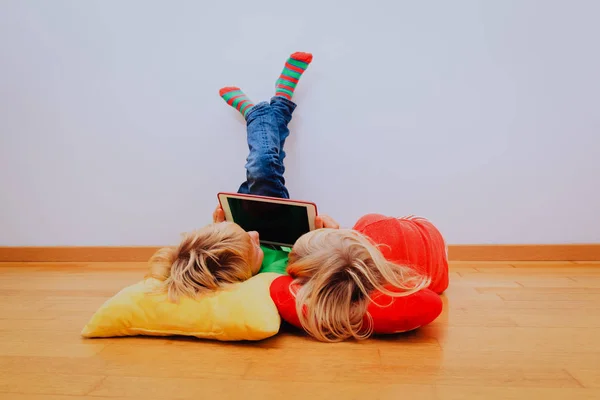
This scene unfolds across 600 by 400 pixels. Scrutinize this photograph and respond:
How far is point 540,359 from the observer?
30.3 inches

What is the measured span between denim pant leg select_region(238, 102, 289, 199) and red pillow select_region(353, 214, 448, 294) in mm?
478

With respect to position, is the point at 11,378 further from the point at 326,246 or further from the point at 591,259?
the point at 591,259

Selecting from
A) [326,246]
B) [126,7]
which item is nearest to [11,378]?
[326,246]

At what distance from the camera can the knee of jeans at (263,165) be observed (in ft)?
4.94

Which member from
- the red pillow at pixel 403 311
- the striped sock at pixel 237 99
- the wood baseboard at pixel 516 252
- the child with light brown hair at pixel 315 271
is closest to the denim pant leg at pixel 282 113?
the striped sock at pixel 237 99

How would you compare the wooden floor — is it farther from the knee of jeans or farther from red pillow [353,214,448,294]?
the knee of jeans

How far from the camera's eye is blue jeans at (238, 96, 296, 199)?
151 cm

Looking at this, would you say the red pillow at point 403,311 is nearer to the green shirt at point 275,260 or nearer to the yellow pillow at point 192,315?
the yellow pillow at point 192,315

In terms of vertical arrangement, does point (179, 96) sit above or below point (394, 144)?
above

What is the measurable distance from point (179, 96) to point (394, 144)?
90 cm

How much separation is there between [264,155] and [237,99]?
280mm

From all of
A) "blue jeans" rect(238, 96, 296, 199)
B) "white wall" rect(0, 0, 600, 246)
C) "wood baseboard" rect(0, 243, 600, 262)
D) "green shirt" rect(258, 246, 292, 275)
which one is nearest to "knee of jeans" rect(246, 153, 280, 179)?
"blue jeans" rect(238, 96, 296, 199)

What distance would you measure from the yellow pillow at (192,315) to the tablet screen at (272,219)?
1.00 ft

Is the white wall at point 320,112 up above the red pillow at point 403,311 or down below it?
above
